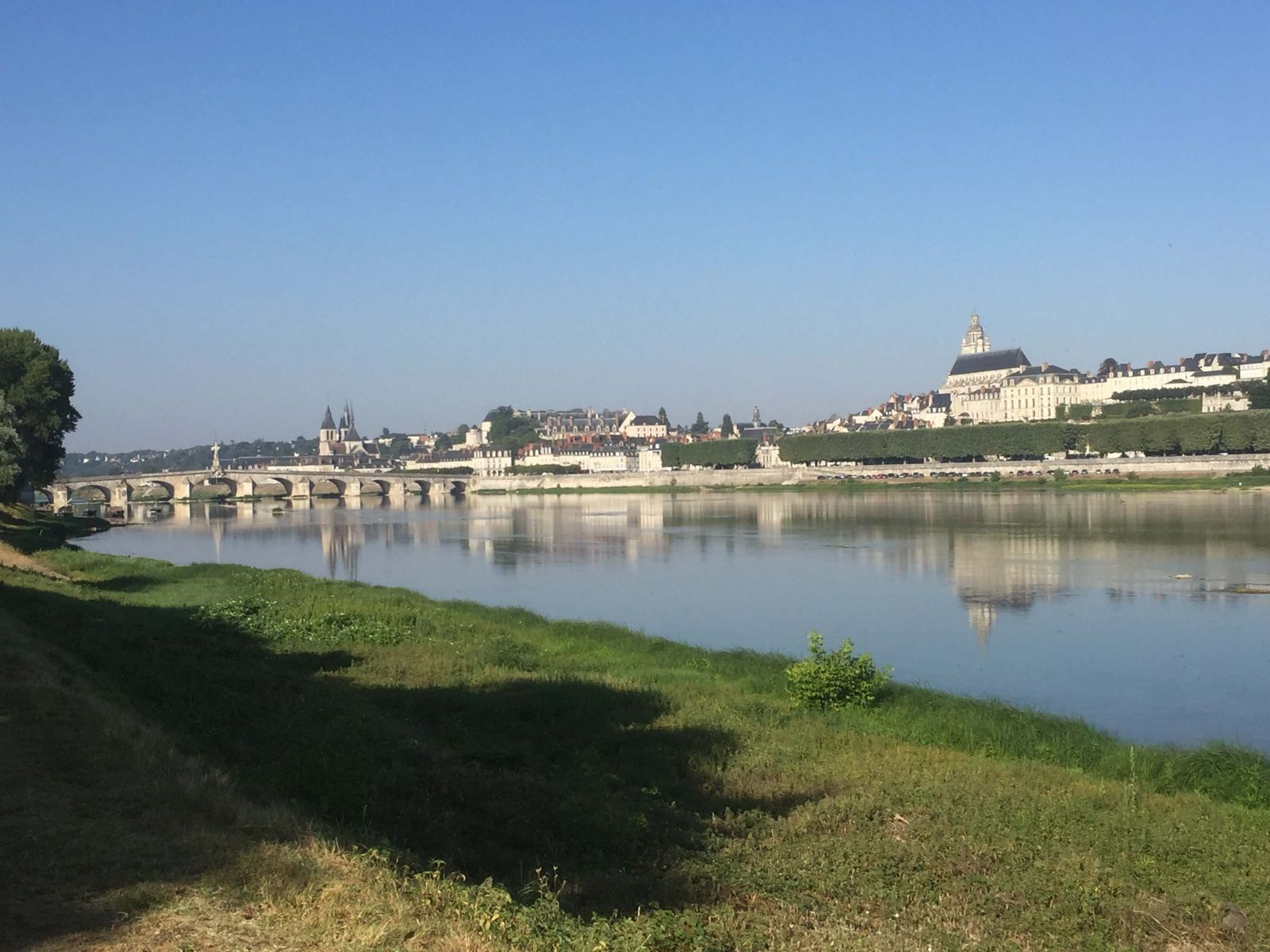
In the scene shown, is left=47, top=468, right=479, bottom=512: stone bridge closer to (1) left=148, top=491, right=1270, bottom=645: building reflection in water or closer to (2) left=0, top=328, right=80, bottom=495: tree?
(1) left=148, top=491, right=1270, bottom=645: building reflection in water

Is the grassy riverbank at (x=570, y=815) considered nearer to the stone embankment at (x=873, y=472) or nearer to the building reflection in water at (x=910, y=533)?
the building reflection in water at (x=910, y=533)

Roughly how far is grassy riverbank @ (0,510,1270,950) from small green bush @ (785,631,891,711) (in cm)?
39

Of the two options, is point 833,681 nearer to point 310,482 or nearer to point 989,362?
point 310,482

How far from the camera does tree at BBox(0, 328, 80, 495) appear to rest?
158 ft

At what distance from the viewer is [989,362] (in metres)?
140

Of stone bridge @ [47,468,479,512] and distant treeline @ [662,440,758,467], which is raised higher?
distant treeline @ [662,440,758,467]

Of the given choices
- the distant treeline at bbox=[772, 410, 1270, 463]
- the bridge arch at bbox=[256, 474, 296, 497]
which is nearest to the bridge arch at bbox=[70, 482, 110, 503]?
the bridge arch at bbox=[256, 474, 296, 497]

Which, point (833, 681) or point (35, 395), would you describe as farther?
point (35, 395)

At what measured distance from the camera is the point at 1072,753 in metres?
11.1

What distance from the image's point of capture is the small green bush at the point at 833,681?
43.2ft

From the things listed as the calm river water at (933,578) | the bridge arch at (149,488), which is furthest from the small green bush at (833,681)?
the bridge arch at (149,488)

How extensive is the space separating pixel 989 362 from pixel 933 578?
11714 centimetres

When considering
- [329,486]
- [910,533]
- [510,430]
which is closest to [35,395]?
[910,533]

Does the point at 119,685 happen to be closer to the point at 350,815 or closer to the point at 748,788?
the point at 350,815
